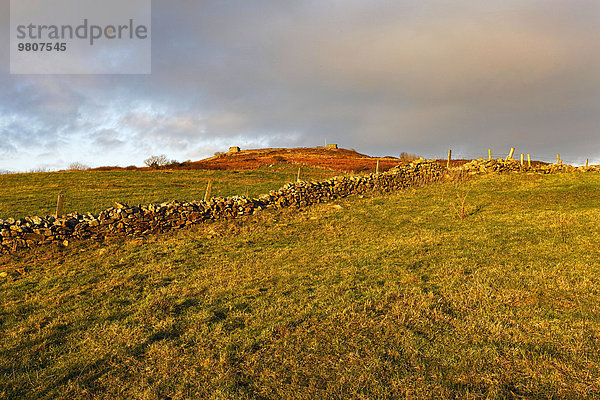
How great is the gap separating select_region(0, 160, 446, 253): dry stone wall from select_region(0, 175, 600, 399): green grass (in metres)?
0.88

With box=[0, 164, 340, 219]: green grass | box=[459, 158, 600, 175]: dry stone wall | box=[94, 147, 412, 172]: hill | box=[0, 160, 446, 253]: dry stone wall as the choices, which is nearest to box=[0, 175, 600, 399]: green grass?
box=[0, 160, 446, 253]: dry stone wall

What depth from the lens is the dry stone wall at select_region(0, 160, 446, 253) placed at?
36.0 ft

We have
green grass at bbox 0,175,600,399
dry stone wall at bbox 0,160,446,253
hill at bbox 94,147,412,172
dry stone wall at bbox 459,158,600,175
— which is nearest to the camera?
green grass at bbox 0,175,600,399

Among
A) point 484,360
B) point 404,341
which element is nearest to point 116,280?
point 404,341

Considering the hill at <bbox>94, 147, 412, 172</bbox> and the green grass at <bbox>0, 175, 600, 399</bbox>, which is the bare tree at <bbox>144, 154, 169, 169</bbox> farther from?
the green grass at <bbox>0, 175, 600, 399</bbox>

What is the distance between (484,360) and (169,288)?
631cm

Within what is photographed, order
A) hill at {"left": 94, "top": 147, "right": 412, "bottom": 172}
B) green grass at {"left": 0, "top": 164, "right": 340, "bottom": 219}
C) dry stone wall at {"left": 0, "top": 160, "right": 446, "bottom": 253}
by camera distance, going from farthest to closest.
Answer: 1. hill at {"left": 94, "top": 147, "right": 412, "bottom": 172}
2. green grass at {"left": 0, "top": 164, "right": 340, "bottom": 219}
3. dry stone wall at {"left": 0, "top": 160, "right": 446, "bottom": 253}

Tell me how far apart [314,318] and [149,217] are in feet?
33.3

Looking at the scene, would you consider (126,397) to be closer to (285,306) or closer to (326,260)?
(285,306)

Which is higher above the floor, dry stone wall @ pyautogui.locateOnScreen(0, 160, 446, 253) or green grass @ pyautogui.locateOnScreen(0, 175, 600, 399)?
dry stone wall @ pyautogui.locateOnScreen(0, 160, 446, 253)

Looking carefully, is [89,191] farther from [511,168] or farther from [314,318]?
[511,168]

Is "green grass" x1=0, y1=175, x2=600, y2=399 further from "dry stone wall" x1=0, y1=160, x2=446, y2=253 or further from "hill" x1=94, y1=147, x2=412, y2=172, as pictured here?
"hill" x1=94, y1=147, x2=412, y2=172

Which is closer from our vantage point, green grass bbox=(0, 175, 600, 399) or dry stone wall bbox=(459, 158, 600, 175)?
green grass bbox=(0, 175, 600, 399)

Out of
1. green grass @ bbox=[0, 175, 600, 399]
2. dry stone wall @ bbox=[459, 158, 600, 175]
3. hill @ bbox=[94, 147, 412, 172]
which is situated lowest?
green grass @ bbox=[0, 175, 600, 399]
